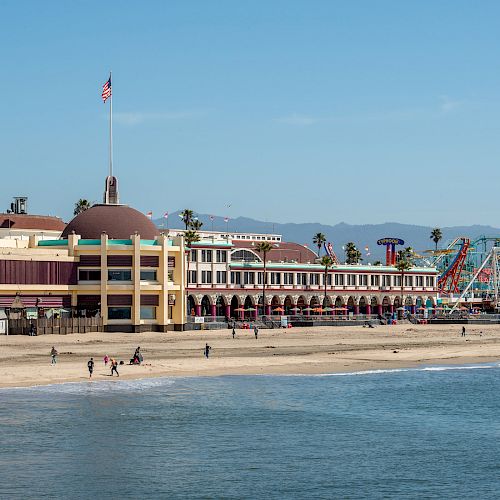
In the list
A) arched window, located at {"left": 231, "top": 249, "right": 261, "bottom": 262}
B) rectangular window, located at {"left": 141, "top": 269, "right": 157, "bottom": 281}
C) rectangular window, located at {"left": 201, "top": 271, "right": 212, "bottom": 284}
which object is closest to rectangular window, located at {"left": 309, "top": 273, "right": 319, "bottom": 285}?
arched window, located at {"left": 231, "top": 249, "right": 261, "bottom": 262}

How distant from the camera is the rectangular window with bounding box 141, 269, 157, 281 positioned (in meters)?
114

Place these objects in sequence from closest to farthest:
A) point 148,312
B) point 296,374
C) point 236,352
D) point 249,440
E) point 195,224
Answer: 1. point 249,440
2. point 296,374
3. point 236,352
4. point 148,312
5. point 195,224

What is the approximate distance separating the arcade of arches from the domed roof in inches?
1156

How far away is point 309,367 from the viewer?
7994 centimetres

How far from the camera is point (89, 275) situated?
373ft

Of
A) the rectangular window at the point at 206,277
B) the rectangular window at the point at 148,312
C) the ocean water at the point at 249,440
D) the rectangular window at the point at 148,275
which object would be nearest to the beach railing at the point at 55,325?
the rectangular window at the point at 148,312

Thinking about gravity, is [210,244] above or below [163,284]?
above

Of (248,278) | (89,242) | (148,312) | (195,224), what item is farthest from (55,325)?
(195,224)

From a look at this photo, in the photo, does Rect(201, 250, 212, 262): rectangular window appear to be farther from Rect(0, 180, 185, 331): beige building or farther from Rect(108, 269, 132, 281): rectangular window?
Rect(108, 269, 132, 281): rectangular window

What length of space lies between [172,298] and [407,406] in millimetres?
58685

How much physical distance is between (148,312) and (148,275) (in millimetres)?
4315

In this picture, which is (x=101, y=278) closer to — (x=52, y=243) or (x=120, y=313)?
(x=120, y=313)

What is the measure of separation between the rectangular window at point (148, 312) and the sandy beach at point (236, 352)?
4284 millimetres

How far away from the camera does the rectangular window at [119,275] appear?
372ft
